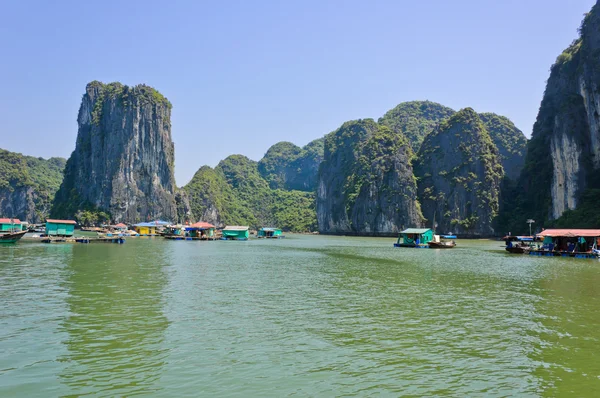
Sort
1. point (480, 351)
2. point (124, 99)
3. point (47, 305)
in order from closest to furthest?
point (480, 351) < point (47, 305) < point (124, 99)

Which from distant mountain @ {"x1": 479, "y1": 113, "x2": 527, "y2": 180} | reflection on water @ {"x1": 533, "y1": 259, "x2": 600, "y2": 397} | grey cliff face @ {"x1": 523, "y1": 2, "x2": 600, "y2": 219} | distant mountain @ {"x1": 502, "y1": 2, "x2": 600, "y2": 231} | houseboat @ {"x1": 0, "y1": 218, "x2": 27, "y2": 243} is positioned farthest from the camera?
distant mountain @ {"x1": 479, "y1": 113, "x2": 527, "y2": 180}

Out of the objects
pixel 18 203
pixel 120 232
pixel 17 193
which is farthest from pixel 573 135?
pixel 18 203

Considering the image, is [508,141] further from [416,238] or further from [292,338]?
[292,338]

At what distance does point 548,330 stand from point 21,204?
190 meters

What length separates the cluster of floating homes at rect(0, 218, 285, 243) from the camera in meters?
66.6

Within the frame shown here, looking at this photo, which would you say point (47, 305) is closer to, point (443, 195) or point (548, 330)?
point (548, 330)

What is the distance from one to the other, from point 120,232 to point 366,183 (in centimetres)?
8333

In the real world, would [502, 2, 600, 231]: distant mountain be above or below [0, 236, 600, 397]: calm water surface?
above

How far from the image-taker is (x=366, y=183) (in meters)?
150

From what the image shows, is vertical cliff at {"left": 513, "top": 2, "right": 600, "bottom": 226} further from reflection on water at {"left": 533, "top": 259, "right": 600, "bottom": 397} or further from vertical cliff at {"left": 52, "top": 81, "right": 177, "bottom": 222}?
vertical cliff at {"left": 52, "top": 81, "right": 177, "bottom": 222}

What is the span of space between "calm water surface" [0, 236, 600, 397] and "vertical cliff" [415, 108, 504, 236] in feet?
359

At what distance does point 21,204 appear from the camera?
546 feet

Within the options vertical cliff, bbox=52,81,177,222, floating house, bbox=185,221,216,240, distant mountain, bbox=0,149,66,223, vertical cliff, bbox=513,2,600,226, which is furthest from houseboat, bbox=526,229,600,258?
distant mountain, bbox=0,149,66,223

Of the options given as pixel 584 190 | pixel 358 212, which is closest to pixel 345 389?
pixel 584 190
